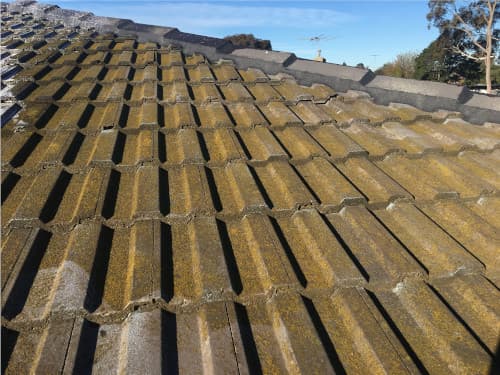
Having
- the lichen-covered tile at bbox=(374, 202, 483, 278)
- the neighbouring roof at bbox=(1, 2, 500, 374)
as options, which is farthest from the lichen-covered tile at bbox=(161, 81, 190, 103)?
the lichen-covered tile at bbox=(374, 202, 483, 278)

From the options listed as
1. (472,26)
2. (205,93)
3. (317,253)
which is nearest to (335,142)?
(317,253)

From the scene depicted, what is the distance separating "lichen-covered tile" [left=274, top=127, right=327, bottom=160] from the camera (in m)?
2.54

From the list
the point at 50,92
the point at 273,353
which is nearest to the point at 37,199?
the point at 273,353

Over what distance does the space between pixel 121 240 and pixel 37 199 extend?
24.5 inches

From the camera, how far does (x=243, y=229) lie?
6.07ft

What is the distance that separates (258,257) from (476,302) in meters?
1.03

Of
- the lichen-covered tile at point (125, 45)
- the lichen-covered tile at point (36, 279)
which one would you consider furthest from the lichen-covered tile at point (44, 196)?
the lichen-covered tile at point (125, 45)

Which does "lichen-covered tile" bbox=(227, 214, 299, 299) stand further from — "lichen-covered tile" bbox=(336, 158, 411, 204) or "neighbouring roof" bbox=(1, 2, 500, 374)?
"lichen-covered tile" bbox=(336, 158, 411, 204)

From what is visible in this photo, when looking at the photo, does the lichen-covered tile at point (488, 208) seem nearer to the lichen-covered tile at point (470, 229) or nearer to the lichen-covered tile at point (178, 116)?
the lichen-covered tile at point (470, 229)

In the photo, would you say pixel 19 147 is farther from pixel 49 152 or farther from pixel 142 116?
pixel 142 116

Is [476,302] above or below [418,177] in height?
below

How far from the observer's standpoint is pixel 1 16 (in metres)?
6.07

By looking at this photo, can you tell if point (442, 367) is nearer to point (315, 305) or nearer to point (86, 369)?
point (315, 305)

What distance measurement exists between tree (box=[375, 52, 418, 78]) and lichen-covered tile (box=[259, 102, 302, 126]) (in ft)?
157
